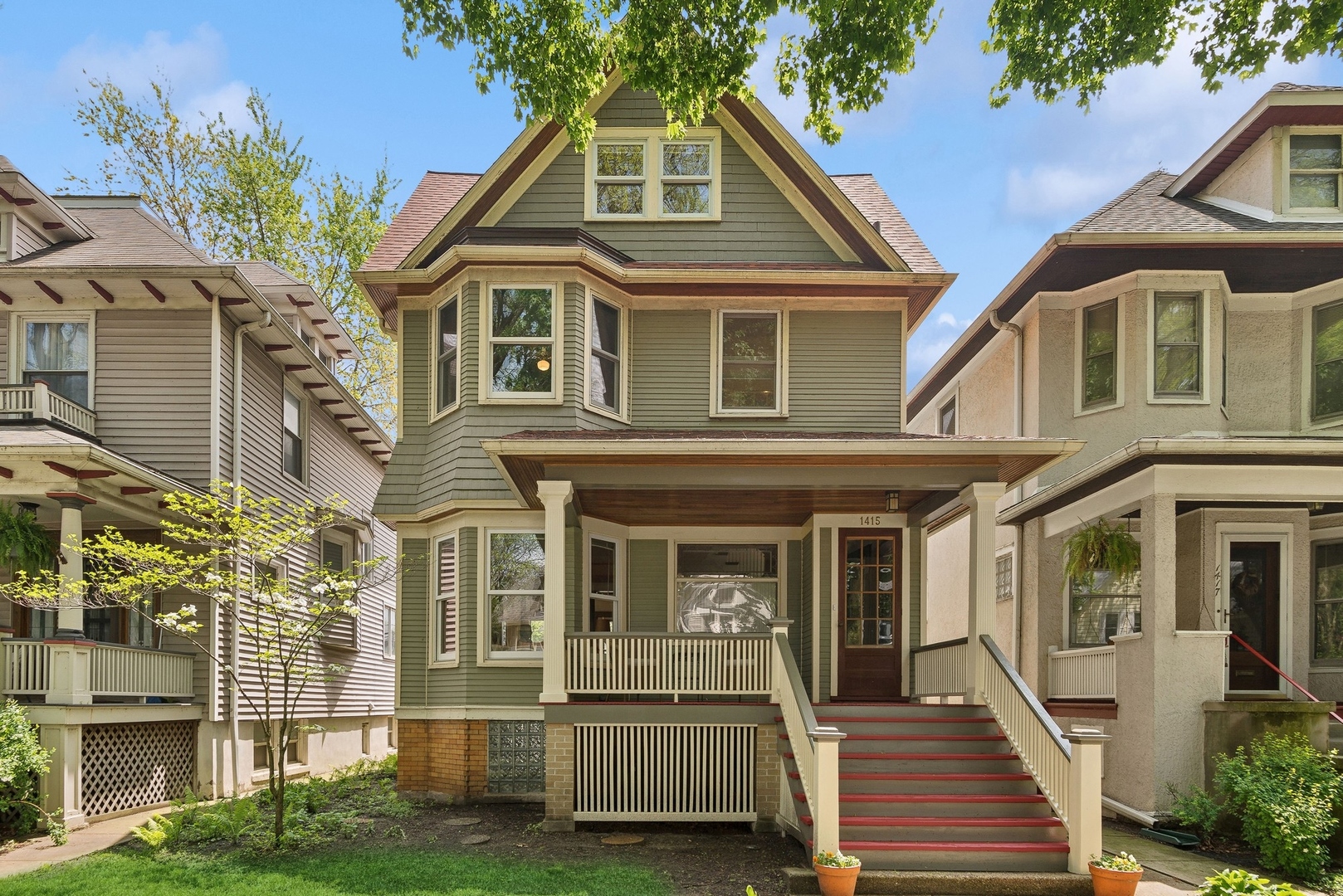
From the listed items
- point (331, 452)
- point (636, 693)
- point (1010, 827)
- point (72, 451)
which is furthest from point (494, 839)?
point (331, 452)

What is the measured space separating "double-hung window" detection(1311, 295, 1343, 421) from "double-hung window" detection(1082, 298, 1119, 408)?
2.58 meters

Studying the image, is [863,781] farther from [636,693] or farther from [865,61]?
[865,61]

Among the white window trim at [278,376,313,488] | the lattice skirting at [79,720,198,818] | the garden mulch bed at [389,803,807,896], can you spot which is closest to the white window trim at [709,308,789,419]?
the garden mulch bed at [389,803,807,896]

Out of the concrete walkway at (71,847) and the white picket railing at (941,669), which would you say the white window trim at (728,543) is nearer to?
the white picket railing at (941,669)

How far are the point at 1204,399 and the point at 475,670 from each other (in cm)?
1004

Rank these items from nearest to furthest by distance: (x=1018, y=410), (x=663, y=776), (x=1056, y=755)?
(x=1056, y=755) < (x=663, y=776) < (x=1018, y=410)

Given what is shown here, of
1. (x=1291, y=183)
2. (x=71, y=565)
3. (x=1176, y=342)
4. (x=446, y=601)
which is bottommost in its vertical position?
(x=446, y=601)

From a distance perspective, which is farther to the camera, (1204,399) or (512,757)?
(1204,399)

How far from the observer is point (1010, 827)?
28.9 feet

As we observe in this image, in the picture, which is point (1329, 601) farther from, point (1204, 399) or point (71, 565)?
point (71, 565)

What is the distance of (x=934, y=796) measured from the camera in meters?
9.17

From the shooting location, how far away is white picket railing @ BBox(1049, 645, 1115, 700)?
39.3ft

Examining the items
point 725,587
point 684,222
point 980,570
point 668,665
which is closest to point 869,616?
point 725,587

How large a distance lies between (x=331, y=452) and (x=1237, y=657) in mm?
15251
